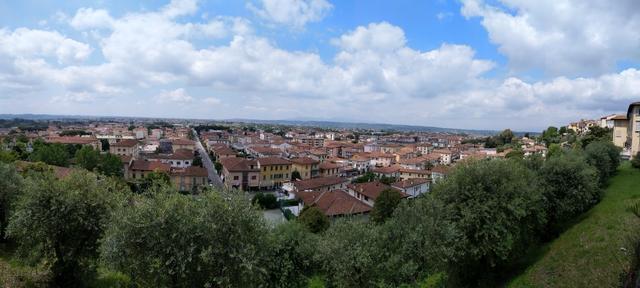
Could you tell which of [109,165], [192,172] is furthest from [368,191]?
[109,165]

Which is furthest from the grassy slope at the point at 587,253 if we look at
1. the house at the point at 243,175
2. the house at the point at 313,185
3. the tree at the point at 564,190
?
the house at the point at 243,175

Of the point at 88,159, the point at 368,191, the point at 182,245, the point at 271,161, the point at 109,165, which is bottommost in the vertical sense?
the point at 368,191

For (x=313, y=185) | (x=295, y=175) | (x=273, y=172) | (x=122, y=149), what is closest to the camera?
(x=313, y=185)

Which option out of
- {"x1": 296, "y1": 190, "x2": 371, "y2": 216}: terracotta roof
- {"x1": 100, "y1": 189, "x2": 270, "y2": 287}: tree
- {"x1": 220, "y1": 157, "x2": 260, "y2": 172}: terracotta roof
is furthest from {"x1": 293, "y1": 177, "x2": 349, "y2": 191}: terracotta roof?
{"x1": 100, "y1": 189, "x2": 270, "y2": 287}: tree

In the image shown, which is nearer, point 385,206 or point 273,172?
point 385,206

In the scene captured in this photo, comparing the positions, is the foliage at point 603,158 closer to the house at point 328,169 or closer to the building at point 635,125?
the building at point 635,125

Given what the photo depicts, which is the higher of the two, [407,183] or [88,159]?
[88,159]

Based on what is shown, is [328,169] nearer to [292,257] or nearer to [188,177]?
[188,177]
